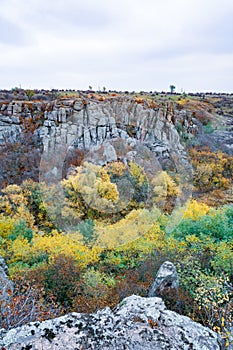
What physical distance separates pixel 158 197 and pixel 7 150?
13030 millimetres

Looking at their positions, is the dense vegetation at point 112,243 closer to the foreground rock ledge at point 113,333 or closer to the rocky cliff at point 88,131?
the foreground rock ledge at point 113,333

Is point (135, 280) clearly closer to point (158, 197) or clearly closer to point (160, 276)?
point (160, 276)

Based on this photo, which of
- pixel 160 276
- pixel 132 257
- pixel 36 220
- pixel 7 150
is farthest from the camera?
pixel 7 150

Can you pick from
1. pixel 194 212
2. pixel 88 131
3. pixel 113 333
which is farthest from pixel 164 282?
pixel 88 131

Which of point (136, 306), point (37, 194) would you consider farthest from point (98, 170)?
point (136, 306)

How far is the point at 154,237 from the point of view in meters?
10.8

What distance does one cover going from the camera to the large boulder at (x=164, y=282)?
6.46m

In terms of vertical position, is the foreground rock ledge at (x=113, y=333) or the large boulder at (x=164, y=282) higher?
the foreground rock ledge at (x=113, y=333)

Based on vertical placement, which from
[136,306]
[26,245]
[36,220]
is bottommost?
[36,220]

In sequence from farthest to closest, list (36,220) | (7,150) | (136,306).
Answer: (7,150), (36,220), (136,306)

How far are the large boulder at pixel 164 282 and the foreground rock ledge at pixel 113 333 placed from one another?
3.11 metres

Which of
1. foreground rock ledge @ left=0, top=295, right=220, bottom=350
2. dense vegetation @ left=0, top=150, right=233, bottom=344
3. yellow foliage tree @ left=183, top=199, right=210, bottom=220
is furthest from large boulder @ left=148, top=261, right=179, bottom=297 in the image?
yellow foliage tree @ left=183, top=199, right=210, bottom=220

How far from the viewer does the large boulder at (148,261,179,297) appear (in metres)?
6.46

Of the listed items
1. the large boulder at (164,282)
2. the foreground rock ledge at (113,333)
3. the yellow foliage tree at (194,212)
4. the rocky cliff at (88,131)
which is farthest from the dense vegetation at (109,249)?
the rocky cliff at (88,131)
